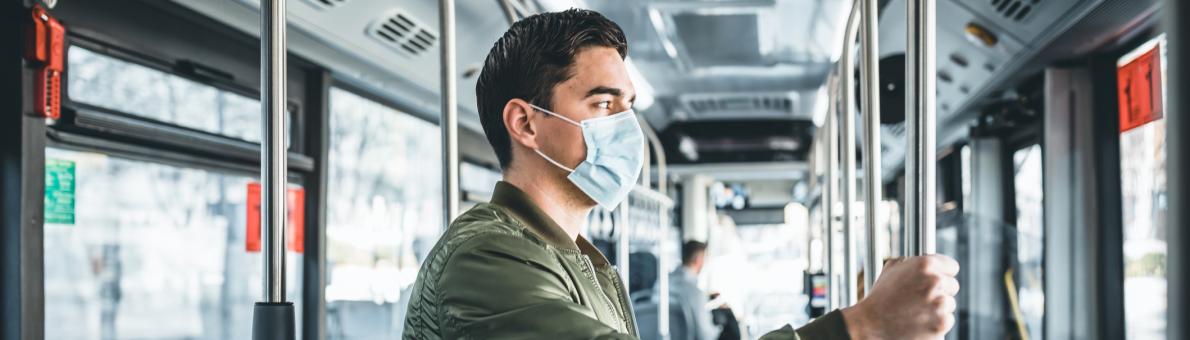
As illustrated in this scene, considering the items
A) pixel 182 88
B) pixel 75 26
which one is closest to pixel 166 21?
pixel 182 88

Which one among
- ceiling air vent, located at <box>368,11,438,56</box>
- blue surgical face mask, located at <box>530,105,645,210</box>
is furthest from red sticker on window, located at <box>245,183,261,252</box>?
blue surgical face mask, located at <box>530,105,645,210</box>

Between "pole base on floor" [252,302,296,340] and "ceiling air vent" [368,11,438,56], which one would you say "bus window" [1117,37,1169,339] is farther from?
"pole base on floor" [252,302,296,340]

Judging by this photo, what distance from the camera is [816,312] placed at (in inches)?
230

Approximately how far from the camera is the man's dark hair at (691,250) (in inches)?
271

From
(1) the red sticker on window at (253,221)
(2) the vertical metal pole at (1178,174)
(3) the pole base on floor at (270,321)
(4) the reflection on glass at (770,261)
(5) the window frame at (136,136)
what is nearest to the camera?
(2) the vertical metal pole at (1178,174)

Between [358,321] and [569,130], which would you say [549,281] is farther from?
[358,321]

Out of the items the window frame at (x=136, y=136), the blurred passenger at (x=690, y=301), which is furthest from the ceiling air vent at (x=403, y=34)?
the blurred passenger at (x=690, y=301)

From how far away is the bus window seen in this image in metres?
3.21

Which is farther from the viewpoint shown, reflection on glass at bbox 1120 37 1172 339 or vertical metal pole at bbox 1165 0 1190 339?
reflection on glass at bbox 1120 37 1172 339

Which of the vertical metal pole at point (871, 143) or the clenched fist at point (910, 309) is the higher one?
the vertical metal pole at point (871, 143)

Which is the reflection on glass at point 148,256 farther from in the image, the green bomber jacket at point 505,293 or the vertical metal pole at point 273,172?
the green bomber jacket at point 505,293

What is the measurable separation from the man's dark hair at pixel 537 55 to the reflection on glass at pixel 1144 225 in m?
2.25

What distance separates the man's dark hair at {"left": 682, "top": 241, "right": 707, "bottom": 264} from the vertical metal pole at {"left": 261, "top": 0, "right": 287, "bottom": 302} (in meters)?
5.40

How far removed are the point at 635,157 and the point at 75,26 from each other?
4.96 feet
